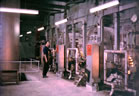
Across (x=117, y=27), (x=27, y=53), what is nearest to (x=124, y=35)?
(x=117, y=27)

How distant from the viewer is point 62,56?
10.1 meters

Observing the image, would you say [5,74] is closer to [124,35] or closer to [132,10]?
[124,35]

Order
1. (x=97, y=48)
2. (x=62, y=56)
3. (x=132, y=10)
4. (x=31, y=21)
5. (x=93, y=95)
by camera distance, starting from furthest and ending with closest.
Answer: (x=31, y=21) → (x=62, y=56) → (x=132, y=10) → (x=97, y=48) → (x=93, y=95)

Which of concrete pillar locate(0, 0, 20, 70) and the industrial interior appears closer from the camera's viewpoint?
the industrial interior

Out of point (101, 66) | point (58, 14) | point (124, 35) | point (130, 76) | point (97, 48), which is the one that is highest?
point (58, 14)

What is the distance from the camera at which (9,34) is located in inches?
309

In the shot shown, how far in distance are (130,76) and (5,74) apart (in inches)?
217

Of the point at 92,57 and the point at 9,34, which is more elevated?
the point at 9,34

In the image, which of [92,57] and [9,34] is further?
[9,34]

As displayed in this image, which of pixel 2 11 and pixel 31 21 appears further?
pixel 31 21

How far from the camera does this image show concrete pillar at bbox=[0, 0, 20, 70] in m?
7.71

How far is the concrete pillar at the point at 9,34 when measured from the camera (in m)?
7.71

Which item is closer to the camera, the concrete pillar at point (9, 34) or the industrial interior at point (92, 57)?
the industrial interior at point (92, 57)

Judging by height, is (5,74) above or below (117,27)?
below
